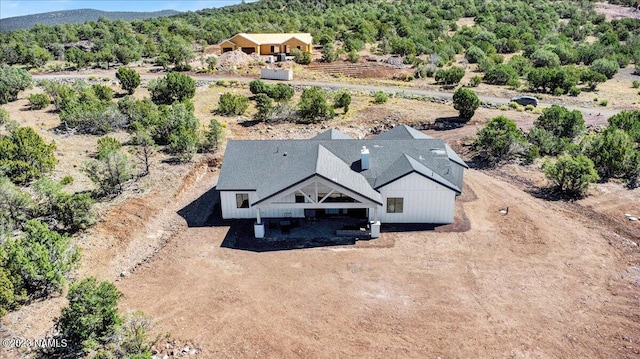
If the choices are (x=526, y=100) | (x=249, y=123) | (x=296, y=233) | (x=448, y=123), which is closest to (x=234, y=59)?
(x=249, y=123)

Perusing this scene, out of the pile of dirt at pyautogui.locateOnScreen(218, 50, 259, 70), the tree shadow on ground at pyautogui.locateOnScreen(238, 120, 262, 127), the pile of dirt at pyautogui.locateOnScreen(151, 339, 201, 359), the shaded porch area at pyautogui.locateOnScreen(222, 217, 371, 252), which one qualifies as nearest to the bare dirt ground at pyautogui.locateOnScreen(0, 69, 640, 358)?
the pile of dirt at pyautogui.locateOnScreen(151, 339, 201, 359)

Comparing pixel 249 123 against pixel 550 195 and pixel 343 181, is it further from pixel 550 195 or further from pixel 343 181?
pixel 550 195

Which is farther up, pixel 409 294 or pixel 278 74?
pixel 278 74

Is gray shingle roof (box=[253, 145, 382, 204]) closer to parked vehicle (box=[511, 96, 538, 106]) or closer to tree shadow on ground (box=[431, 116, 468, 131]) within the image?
tree shadow on ground (box=[431, 116, 468, 131])

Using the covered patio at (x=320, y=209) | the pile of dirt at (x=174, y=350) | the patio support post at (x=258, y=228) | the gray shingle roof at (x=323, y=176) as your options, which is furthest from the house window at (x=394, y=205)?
the pile of dirt at (x=174, y=350)

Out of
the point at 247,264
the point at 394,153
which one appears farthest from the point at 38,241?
the point at 394,153

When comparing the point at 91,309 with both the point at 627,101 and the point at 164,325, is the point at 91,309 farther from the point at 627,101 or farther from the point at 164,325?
the point at 627,101

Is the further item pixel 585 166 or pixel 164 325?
pixel 585 166
